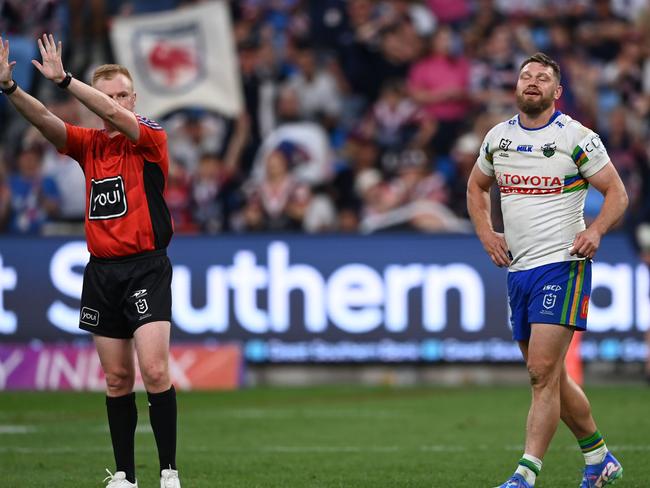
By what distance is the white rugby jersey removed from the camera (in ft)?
25.6

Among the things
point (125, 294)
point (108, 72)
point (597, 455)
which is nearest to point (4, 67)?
point (108, 72)

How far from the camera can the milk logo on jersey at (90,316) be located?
7891mm

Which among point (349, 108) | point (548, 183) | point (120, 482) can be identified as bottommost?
point (120, 482)

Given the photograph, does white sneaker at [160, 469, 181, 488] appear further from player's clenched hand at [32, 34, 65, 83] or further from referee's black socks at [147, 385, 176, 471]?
player's clenched hand at [32, 34, 65, 83]

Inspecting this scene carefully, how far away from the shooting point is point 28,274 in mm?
17578

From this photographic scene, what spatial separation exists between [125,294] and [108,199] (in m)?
0.55

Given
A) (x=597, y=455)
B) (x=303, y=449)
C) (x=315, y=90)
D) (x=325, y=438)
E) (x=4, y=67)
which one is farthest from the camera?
(x=315, y=90)

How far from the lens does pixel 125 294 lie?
7801mm

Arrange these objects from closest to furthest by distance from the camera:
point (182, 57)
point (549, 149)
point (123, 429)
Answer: point (549, 149) < point (123, 429) < point (182, 57)

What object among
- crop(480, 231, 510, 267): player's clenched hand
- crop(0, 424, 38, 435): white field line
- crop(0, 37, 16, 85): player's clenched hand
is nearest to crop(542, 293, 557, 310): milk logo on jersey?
crop(480, 231, 510, 267): player's clenched hand

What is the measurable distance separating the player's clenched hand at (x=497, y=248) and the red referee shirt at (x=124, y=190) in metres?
1.90

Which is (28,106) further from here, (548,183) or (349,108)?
(349,108)

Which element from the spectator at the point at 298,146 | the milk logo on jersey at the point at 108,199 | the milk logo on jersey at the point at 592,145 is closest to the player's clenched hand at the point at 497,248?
the milk logo on jersey at the point at 592,145

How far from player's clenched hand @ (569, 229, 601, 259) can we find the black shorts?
2355mm
